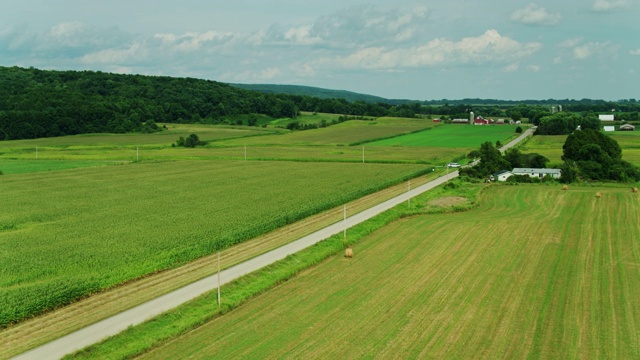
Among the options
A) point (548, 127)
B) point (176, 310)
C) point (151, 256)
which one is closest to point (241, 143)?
point (548, 127)

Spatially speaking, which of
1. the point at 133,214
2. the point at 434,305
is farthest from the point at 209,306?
the point at 133,214

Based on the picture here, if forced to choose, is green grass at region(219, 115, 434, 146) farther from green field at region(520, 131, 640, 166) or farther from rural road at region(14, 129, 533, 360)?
rural road at region(14, 129, 533, 360)

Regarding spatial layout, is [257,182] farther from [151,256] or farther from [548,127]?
[548,127]

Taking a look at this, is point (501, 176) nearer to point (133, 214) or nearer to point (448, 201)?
point (448, 201)

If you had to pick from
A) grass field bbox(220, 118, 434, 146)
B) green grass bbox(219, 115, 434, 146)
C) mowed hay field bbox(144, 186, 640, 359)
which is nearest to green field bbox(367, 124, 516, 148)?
grass field bbox(220, 118, 434, 146)

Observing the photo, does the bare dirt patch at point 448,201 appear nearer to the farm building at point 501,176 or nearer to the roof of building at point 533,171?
the farm building at point 501,176

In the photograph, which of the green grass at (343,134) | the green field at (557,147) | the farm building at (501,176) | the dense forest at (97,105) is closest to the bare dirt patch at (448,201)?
the farm building at (501,176)
